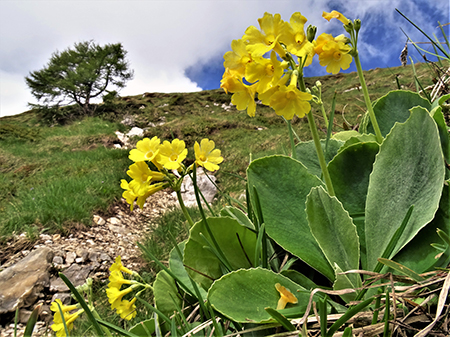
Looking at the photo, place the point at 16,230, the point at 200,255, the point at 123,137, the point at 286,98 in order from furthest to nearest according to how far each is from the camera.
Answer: the point at 123,137 → the point at 16,230 → the point at 200,255 → the point at 286,98

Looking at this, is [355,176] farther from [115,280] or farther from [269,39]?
[115,280]

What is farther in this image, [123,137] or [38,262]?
[123,137]

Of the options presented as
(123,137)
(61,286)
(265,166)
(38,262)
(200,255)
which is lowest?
(61,286)

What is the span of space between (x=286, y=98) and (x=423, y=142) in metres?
0.33

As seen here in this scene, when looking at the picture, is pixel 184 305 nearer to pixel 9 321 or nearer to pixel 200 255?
pixel 200 255

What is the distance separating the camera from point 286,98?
23.4 inches

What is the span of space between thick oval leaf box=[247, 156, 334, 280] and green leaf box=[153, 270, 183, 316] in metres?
0.31

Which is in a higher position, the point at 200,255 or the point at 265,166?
the point at 265,166

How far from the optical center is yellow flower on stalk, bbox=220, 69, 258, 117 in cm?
67

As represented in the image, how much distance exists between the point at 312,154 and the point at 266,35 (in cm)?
50

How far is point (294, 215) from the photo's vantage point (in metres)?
0.77

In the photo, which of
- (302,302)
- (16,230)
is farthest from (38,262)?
(302,302)

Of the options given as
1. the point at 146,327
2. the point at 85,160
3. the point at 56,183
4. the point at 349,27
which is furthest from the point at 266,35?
the point at 85,160

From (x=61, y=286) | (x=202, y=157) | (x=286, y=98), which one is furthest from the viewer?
(x=61, y=286)
